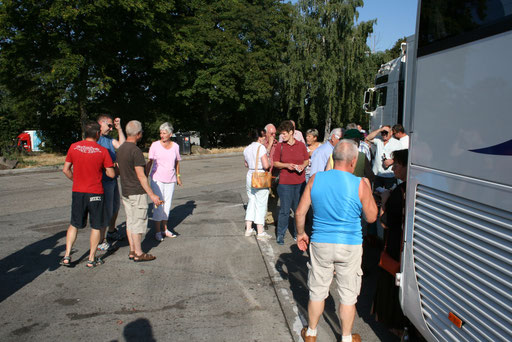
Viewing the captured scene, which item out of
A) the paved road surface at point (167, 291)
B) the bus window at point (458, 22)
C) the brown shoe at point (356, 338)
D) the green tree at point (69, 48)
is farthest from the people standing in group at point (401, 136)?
the green tree at point (69, 48)

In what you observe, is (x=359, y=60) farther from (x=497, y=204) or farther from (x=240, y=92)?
(x=497, y=204)

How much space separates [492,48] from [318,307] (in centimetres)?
233

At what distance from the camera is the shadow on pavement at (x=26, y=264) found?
4.81 meters

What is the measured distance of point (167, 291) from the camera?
15.2 ft

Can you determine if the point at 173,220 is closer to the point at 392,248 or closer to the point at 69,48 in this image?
the point at 392,248

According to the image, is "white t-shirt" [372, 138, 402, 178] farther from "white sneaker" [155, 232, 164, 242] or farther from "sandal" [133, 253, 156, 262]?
"sandal" [133, 253, 156, 262]

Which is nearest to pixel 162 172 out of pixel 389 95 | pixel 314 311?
pixel 314 311

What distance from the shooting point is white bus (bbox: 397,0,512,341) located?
215cm

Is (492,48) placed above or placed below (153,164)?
above

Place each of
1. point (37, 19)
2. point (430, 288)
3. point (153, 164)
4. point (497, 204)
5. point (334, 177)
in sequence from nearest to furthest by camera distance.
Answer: point (497, 204) → point (430, 288) → point (334, 177) → point (153, 164) → point (37, 19)

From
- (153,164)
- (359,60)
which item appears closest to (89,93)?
(153,164)

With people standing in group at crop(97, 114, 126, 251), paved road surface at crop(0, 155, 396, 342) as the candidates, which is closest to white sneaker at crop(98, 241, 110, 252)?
people standing in group at crop(97, 114, 126, 251)

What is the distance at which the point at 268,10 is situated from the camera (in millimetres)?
32594

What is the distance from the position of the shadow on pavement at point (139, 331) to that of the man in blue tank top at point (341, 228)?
1.52m
